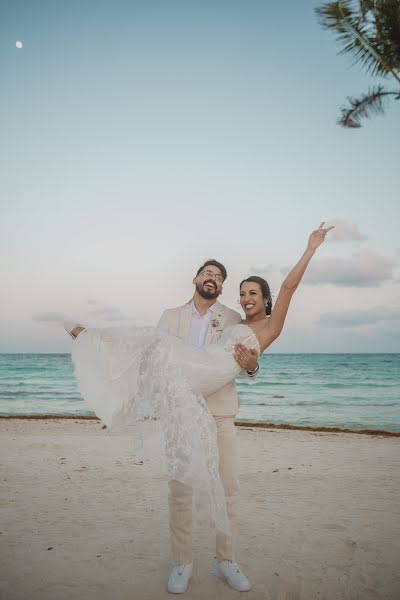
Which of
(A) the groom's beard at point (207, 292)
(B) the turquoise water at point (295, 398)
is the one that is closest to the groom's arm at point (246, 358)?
(A) the groom's beard at point (207, 292)

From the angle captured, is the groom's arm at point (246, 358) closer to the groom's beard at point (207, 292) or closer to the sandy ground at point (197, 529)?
the groom's beard at point (207, 292)

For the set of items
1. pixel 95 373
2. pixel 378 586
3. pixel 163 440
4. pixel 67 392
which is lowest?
pixel 67 392

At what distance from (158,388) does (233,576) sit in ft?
4.86

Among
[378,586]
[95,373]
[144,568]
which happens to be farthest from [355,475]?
[95,373]

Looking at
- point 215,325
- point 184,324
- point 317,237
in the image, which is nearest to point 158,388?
point 184,324

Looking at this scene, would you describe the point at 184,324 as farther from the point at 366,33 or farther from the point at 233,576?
the point at 366,33

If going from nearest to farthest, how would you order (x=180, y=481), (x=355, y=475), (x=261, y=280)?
(x=180, y=481)
(x=261, y=280)
(x=355, y=475)

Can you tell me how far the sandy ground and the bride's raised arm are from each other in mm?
1846

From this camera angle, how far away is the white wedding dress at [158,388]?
3.09 m

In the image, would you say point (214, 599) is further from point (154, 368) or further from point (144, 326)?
point (144, 326)

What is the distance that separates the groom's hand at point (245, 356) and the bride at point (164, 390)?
0.02 m

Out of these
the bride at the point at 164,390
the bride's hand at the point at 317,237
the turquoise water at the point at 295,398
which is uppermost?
the bride's hand at the point at 317,237

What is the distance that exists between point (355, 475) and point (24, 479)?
191 inches

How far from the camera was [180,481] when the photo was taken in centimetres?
303
